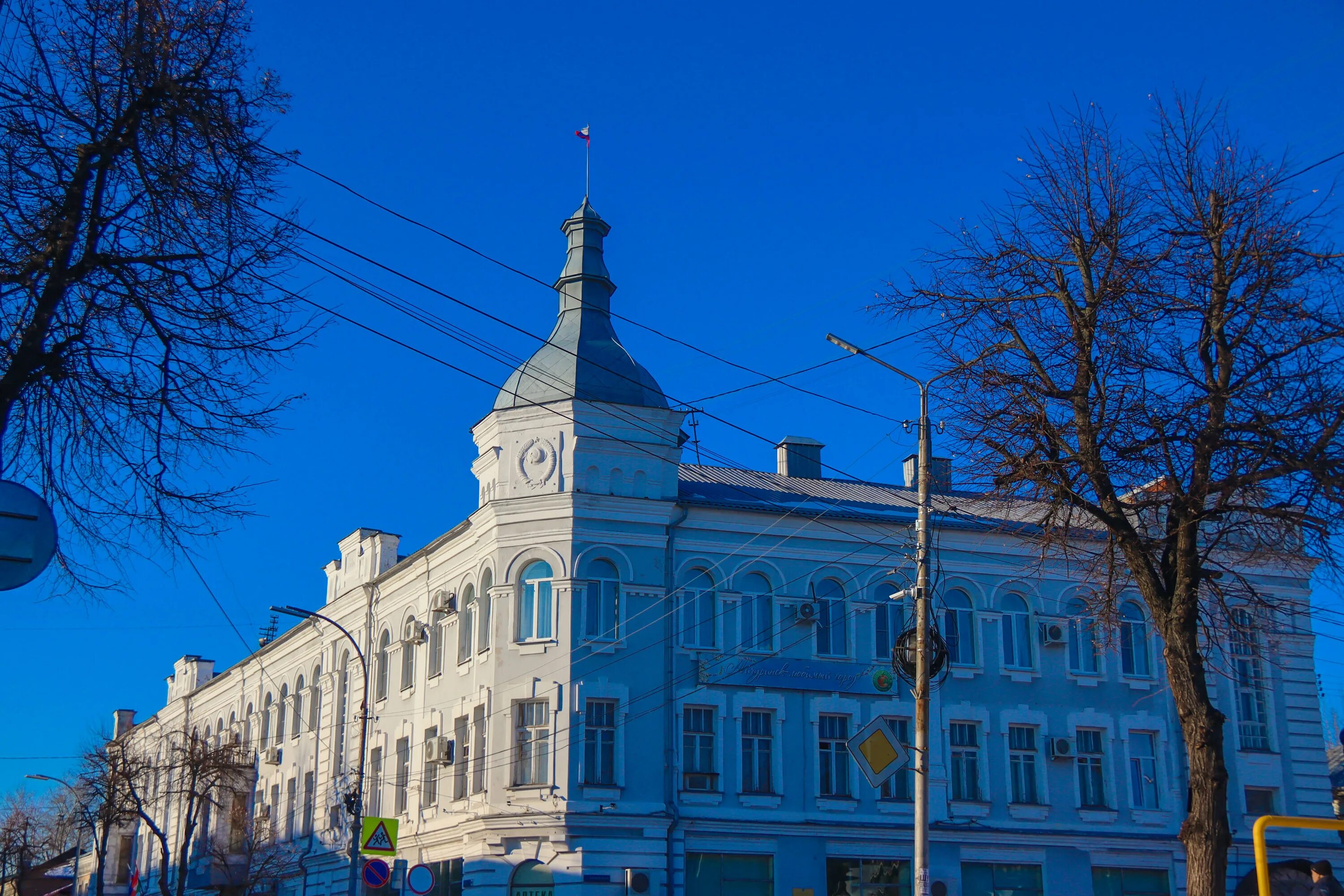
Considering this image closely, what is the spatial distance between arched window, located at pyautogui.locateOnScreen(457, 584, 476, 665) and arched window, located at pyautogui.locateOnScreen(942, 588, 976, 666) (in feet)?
37.5

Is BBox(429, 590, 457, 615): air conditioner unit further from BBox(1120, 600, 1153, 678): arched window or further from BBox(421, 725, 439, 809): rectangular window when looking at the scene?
BBox(1120, 600, 1153, 678): arched window

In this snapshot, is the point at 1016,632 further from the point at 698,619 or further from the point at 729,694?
the point at 698,619

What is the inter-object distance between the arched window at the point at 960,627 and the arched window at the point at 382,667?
15.3m

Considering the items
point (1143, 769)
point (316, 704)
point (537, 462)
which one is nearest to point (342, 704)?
point (316, 704)

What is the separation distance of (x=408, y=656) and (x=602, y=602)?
27.4 feet

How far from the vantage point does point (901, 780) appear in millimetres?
32250

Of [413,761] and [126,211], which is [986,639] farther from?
[126,211]

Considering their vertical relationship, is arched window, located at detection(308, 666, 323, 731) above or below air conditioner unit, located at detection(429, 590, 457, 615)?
below

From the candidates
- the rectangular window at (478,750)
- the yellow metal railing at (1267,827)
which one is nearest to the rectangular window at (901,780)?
the rectangular window at (478,750)

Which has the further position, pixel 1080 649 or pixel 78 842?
pixel 78 842

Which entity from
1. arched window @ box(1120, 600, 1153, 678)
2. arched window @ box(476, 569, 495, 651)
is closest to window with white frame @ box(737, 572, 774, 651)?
arched window @ box(476, 569, 495, 651)

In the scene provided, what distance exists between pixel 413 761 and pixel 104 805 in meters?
18.8

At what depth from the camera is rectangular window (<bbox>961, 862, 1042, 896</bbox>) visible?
3178 centimetres

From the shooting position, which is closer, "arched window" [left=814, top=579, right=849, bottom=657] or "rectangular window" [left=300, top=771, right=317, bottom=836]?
"arched window" [left=814, top=579, right=849, bottom=657]
